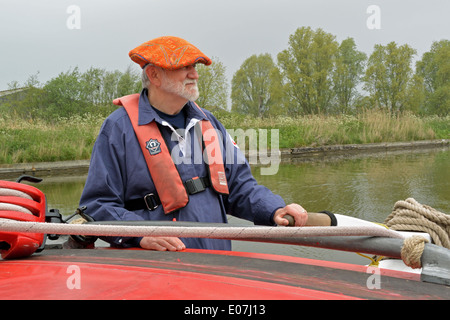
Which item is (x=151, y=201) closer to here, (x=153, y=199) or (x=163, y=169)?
(x=153, y=199)

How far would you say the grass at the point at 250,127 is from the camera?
10812 mm

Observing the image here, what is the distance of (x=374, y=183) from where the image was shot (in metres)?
7.06

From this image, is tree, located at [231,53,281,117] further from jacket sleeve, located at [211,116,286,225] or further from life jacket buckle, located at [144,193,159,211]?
life jacket buckle, located at [144,193,159,211]

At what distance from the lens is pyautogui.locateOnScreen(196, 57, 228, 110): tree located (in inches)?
1006

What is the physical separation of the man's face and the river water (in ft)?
5.45

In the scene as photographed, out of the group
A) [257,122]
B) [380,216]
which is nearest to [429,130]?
[257,122]

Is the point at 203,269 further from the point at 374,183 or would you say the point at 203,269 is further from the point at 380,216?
the point at 374,183

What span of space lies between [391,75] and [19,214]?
3385 centimetres

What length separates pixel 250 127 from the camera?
16.1 meters

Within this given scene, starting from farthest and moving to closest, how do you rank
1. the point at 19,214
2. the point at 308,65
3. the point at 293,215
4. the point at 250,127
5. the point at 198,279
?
the point at 308,65 → the point at 250,127 → the point at 293,215 → the point at 19,214 → the point at 198,279

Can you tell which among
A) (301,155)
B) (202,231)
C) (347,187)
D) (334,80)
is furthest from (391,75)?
(202,231)

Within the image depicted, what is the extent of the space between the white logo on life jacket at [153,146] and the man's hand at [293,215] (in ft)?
2.16

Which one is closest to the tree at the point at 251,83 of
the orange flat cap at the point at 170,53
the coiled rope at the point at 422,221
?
the orange flat cap at the point at 170,53

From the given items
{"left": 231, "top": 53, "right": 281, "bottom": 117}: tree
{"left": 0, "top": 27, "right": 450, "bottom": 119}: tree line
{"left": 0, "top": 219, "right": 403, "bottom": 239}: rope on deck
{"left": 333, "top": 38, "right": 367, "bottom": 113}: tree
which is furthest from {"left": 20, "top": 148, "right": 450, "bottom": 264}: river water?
{"left": 231, "top": 53, "right": 281, "bottom": 117}: tree
